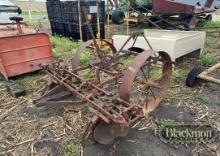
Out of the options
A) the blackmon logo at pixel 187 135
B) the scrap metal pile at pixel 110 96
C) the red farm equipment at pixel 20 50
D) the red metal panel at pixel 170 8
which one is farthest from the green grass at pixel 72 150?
the red metal panel at pixel 170 8

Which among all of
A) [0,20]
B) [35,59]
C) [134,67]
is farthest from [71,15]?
[134,67]

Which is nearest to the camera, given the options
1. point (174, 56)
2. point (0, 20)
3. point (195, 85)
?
point (195, 85)

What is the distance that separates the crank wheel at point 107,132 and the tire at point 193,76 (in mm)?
A: 1992

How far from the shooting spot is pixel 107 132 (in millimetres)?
2783

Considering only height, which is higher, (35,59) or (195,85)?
(35,59)

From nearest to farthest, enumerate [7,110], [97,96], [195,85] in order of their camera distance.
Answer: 1. [97,96]
2. [7,110]
3. [195,85]

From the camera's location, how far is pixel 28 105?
3.91 meters

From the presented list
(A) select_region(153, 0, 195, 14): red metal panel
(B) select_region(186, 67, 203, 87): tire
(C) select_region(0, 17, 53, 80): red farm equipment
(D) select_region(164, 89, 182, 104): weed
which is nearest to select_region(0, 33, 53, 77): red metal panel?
(C) select_region(0, 17, 53, 80): red farm equipment

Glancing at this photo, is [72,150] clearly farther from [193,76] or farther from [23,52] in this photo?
[23,52]

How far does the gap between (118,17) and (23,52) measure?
7704 mm

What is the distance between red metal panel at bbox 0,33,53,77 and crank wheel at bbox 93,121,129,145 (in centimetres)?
209

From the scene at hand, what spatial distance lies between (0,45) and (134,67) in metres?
2.91

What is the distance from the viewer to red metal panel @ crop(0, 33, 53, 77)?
448 cm

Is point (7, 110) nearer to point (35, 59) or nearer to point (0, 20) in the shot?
point (35, 59)
